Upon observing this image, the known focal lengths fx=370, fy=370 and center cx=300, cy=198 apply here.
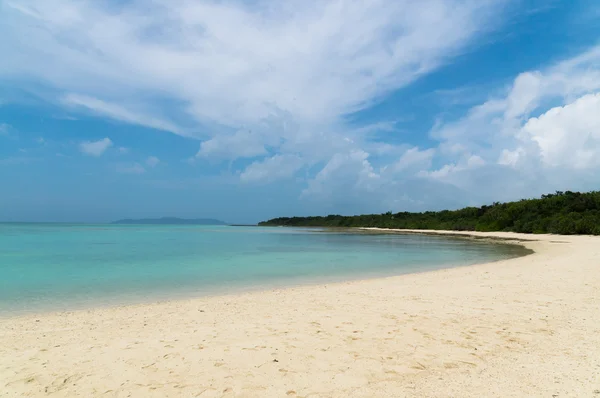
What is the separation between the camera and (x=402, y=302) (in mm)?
9156

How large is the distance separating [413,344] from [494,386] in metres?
1.61

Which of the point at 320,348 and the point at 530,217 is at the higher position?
the point at 530,217

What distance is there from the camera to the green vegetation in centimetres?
4688

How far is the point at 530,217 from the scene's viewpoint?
5731 centimetres

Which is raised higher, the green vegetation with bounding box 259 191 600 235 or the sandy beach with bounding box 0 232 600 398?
the green vegetation with bounding box 259 191 600 235

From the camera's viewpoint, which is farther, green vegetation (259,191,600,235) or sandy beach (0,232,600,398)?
green vegetation (259,191,600,235)

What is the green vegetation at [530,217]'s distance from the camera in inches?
1845

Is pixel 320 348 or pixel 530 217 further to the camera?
pixel 530 217

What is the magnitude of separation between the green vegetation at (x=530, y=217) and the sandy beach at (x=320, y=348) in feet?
148

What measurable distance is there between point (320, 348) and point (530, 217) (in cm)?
6252

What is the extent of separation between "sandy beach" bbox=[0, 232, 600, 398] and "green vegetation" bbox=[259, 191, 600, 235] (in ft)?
148

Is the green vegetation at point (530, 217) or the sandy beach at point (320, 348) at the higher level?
the green vegetation at point (530, 217)

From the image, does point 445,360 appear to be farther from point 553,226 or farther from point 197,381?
point 553,226

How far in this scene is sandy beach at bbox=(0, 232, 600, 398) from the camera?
445 cm
